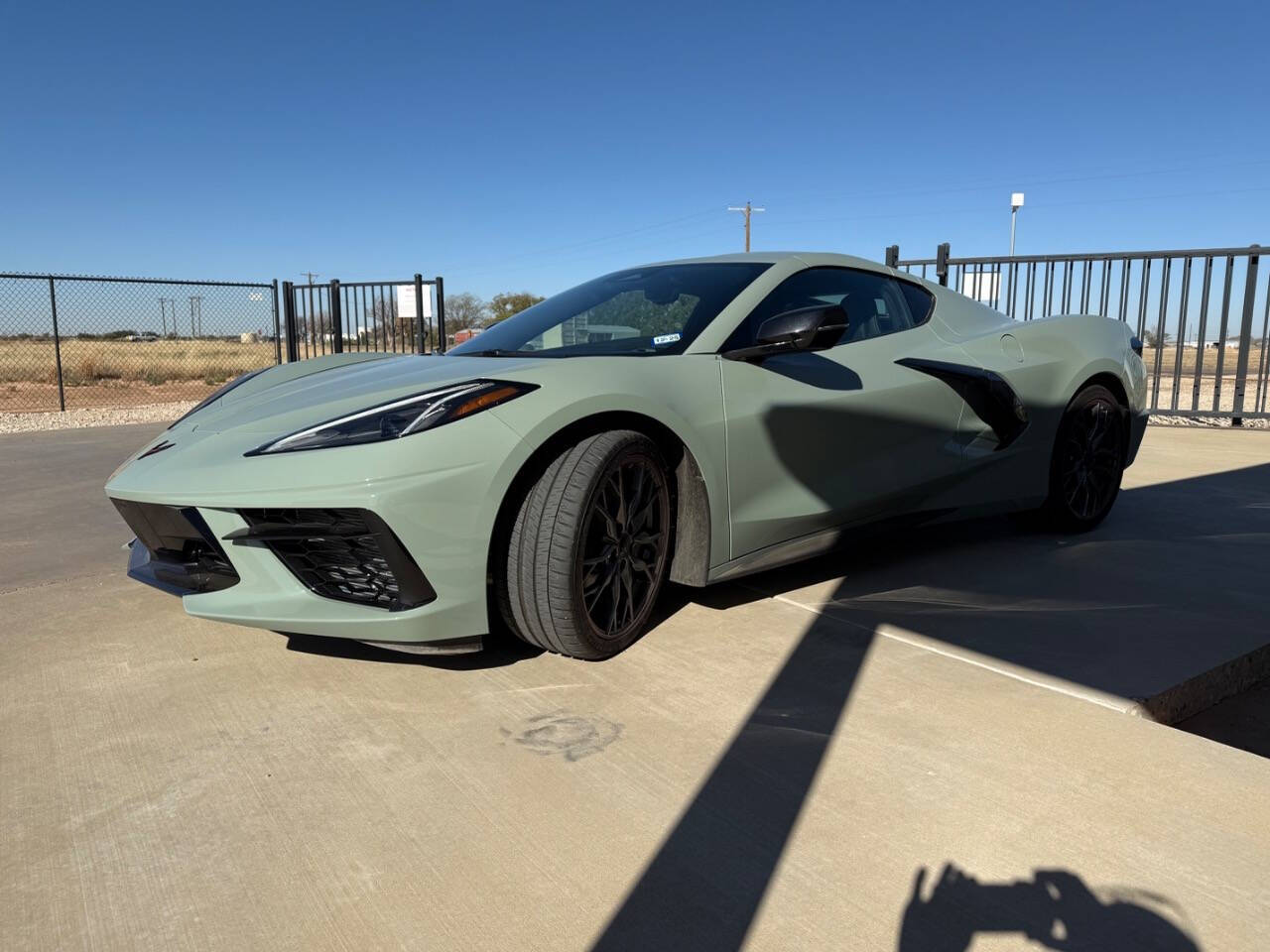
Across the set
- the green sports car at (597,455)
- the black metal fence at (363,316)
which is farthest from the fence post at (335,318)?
the green sports car at (597,455)

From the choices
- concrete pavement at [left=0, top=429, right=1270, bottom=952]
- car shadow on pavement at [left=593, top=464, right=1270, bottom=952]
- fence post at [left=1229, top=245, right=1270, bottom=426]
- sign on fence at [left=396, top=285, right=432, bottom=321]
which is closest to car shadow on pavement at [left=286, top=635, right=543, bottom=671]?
concrete pavement at [left=0, top=429, right=1270, bottom=952]

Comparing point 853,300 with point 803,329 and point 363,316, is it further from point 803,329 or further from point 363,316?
point 363,316

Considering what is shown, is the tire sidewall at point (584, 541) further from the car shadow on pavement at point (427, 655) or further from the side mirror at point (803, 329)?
the side mirror at point (803, 329)

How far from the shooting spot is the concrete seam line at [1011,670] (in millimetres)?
2428

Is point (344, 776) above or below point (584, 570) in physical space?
below

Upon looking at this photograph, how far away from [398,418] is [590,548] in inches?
25.7

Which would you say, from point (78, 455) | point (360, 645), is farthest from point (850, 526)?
point (78, 455)

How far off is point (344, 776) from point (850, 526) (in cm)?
203

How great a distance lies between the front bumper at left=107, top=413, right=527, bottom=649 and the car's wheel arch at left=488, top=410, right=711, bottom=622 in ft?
0.32

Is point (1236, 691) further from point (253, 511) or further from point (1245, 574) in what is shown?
point (253, 511)

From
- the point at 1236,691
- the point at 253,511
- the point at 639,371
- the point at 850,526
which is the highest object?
the point at 639,371

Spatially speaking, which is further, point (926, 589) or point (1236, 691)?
point (926, 589)

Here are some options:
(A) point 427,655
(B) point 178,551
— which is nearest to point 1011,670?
(A) point 427,655

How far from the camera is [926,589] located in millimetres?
3543
